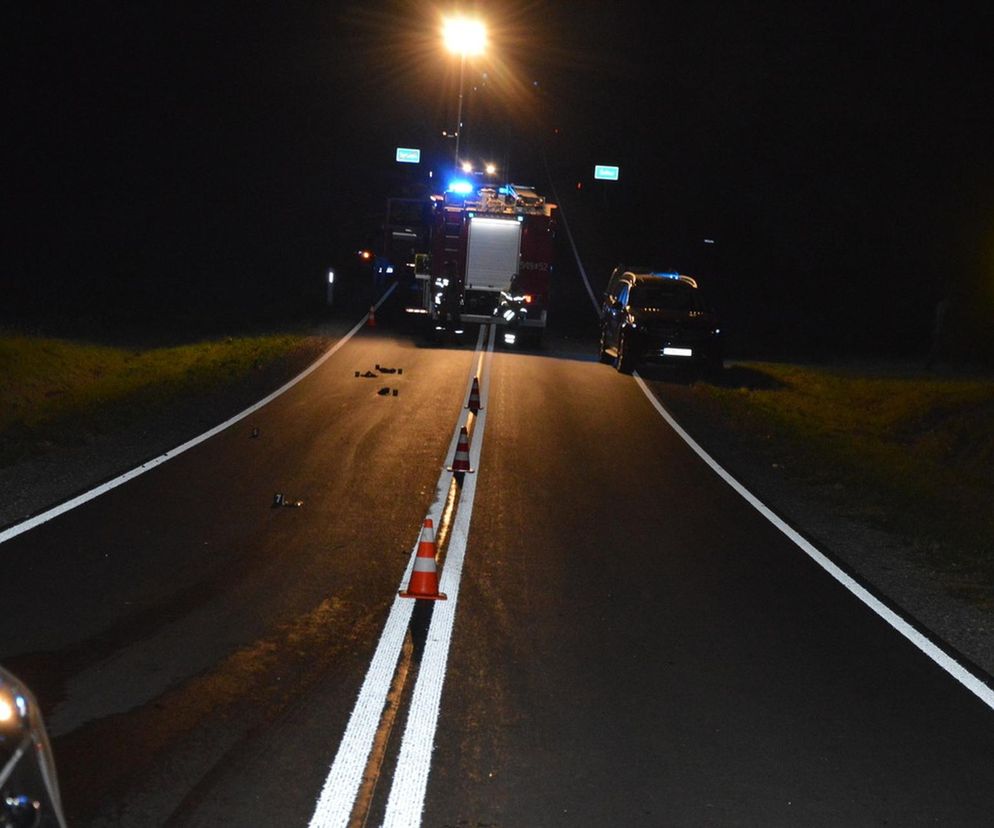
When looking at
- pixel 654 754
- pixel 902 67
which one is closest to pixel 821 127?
pixel 902 67

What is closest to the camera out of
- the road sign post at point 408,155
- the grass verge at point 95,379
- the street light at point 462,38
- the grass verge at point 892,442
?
the grass verge at point 892,442

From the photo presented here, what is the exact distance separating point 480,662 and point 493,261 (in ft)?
77.1

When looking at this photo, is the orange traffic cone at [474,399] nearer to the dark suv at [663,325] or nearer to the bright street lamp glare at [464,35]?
the dark suv at [663,325]

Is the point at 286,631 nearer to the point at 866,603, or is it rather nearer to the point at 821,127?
the point at 866,603

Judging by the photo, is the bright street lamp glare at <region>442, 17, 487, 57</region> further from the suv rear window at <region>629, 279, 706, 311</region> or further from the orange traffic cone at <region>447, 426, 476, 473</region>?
the orange traffic cone at <region>447, 426, 476, 473</region>

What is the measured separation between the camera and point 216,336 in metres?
33.4

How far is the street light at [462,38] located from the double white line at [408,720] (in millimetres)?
33808

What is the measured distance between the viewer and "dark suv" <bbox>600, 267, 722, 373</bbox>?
2547cm

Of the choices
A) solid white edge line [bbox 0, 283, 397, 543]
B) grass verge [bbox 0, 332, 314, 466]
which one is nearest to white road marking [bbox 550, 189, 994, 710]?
solid white edge line [bbox 0, 283, 397, 543]

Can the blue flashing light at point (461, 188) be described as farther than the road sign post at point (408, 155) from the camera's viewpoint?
No

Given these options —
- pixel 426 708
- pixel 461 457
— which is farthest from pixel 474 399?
pixel 426 708

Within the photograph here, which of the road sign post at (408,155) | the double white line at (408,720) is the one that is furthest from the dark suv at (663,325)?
the road sign post at (408,155)

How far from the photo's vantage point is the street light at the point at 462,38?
42.1 meters

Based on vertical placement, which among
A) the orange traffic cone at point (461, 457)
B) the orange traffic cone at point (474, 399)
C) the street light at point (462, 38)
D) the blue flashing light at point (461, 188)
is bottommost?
the orange traffic cone at point (461, 457)
